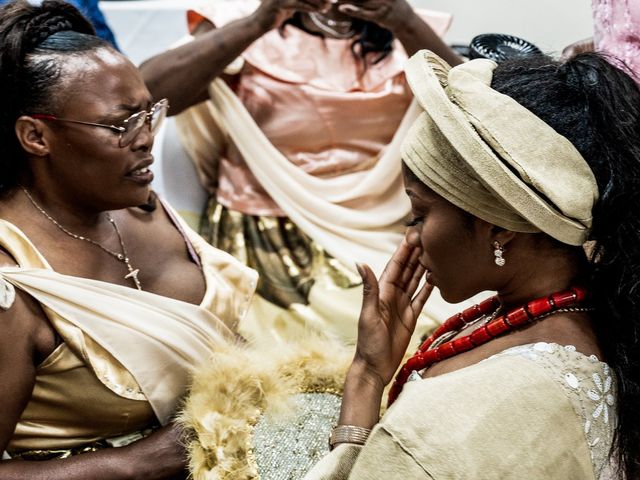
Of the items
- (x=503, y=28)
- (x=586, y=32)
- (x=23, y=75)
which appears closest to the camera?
(x=23, y=75)

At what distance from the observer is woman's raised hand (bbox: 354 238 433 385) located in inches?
57.7

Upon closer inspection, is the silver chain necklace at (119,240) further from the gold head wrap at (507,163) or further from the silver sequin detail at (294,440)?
the gold head wrap at (507,163)

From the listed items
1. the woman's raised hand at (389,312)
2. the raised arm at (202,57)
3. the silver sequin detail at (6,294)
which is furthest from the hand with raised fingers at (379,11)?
the silver sequin detail at (6,294)

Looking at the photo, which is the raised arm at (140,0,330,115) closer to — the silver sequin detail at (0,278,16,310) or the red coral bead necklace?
the silver sequin detail at (0,278,16,310)

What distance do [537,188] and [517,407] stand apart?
281mm

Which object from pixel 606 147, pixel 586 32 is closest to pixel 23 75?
pixel 606 147

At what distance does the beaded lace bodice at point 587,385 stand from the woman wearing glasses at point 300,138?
1.26 metres

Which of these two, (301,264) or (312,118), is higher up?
(312,118)

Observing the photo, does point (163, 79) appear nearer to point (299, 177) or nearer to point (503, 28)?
point (299, 177)

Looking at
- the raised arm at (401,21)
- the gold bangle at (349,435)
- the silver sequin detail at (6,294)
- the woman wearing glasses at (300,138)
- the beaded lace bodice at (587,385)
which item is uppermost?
the beaded lace bodice at (587,385)

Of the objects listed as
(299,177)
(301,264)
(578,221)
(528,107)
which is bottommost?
(301,264)

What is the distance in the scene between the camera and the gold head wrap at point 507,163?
44.7 inches

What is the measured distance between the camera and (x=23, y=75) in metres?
1.63

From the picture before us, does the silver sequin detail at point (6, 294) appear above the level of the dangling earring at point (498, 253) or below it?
below
